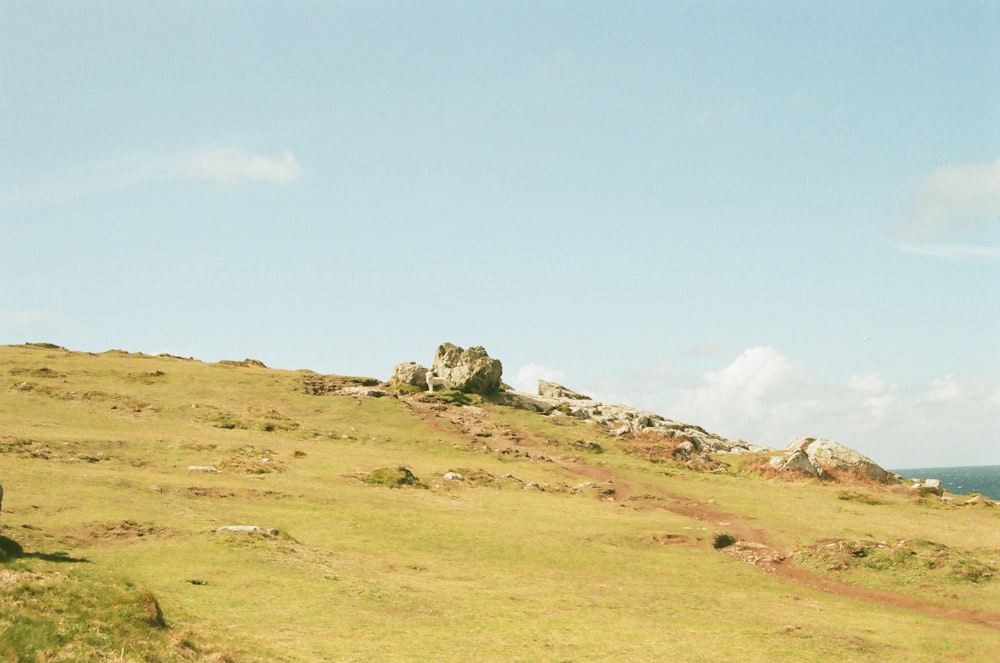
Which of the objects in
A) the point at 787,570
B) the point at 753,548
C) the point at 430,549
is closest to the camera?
the point at 430,549

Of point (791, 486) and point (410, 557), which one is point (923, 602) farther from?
point (791, 486)

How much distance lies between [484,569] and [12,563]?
55.1 ft

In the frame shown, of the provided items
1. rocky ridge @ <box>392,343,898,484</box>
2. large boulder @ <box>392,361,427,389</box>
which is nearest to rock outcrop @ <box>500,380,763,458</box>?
rocky ridge @ <box>392,343,898,484</box>

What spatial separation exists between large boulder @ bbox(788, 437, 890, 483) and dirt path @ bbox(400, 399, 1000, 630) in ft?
54.7

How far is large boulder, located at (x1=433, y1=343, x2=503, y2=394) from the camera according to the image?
8419cm

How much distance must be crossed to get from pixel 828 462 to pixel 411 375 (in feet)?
137

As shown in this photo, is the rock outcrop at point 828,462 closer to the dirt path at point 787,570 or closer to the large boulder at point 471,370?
the dirt path at point 787,570

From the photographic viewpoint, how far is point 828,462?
6569cm

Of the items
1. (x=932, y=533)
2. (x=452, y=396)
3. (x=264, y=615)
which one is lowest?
(x=264, y=615)

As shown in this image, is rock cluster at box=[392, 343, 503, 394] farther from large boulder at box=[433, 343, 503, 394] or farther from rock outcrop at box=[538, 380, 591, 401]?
rock outcrop at box=[538, 380, 591, 401]

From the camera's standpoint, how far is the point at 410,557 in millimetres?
32938

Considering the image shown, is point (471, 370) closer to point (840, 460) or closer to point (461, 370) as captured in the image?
point (461, 370)

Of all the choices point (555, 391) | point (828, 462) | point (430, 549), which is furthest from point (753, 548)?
point (555, 391)

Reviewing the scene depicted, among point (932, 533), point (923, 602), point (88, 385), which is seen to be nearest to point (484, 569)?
point (923, 602)
